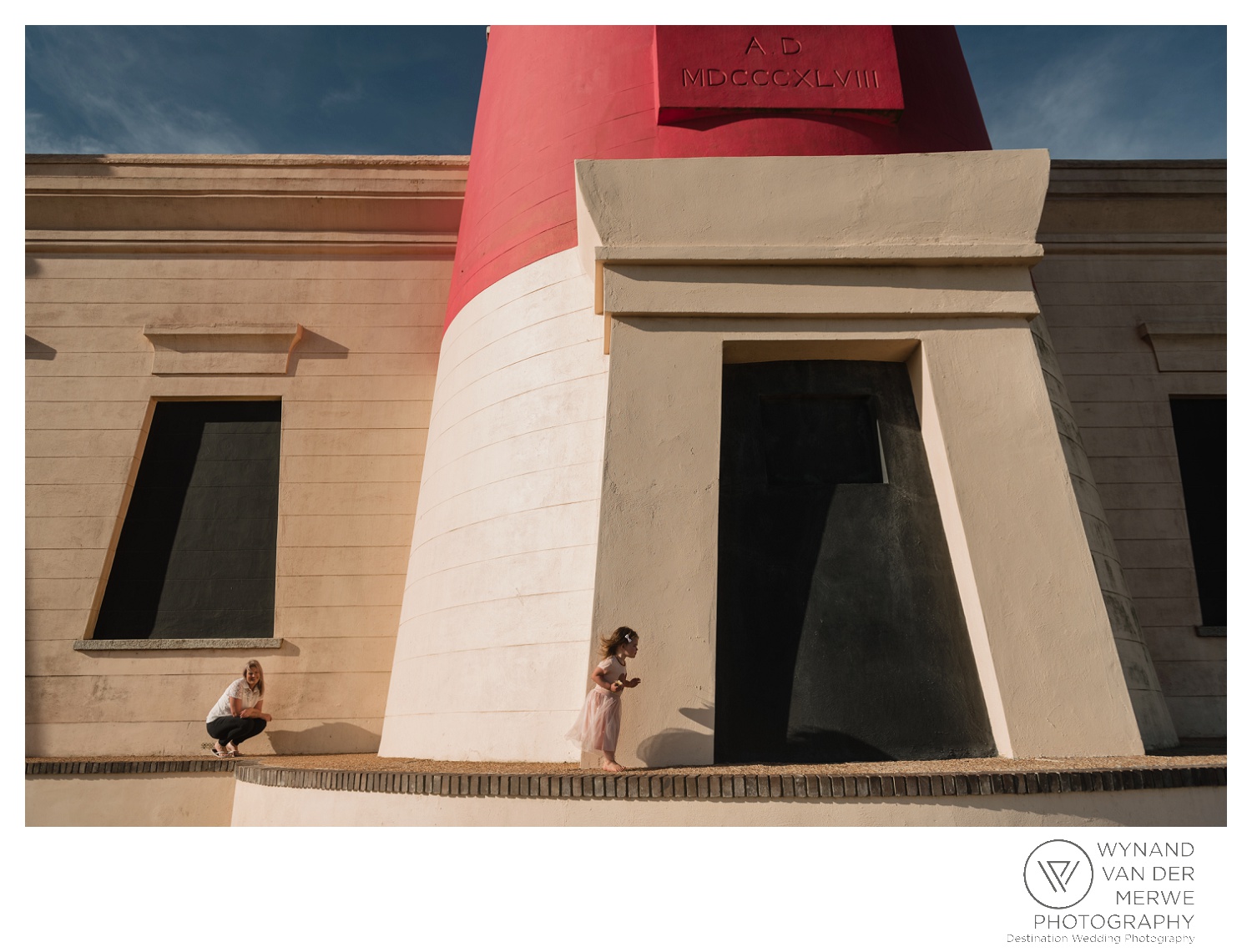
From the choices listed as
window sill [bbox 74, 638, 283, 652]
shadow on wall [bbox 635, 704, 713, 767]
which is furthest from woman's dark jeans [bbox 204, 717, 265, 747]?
shadow on wall [bbox 635, 704, 713, 767]

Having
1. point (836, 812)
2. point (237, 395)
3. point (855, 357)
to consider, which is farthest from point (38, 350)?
point (836, 812)

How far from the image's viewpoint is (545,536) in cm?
762

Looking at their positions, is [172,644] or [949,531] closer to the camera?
[949,531]

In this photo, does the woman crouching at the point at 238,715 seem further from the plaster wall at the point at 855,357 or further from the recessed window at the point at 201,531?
the plaster wall at the point at 855,357

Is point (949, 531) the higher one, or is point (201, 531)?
point (949, 531)

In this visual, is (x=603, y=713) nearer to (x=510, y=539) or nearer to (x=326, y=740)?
(x=510, y=539)

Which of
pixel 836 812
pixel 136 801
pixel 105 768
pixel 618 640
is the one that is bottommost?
pixel 136 801

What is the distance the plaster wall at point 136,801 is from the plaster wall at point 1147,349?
9.93 meters

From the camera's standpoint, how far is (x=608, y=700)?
19.9ft

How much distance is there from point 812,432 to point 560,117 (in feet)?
14.1

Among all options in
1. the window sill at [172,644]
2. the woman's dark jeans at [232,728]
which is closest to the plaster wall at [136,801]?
the woman's dark jeans at [232,728]

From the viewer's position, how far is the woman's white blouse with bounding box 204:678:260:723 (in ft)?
30.2

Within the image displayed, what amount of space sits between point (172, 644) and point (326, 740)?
6.69 ft
